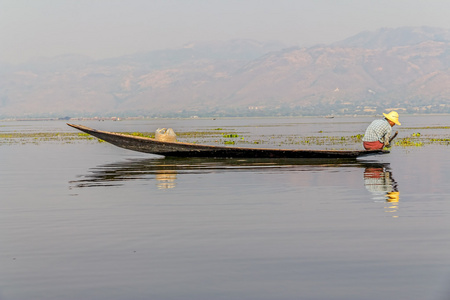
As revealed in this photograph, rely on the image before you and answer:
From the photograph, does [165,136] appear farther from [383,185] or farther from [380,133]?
[383,185]

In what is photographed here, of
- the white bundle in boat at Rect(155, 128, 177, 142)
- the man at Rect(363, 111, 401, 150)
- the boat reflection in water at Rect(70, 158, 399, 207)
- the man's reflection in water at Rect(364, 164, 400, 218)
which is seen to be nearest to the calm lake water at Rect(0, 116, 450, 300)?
the man's reflection in water at Rect(364, 164, 400, 218)

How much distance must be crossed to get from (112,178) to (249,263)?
13.5 m

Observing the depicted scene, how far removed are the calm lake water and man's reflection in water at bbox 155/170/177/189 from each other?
11 centimetres

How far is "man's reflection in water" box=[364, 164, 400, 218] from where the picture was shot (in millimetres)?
15484

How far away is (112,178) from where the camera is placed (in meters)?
22.5

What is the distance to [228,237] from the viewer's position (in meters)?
11.6

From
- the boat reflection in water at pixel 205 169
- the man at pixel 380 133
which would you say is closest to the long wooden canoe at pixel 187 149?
the boat reflection in water at pixel 205 169

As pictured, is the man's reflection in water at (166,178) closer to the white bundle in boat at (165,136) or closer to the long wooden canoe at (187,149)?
the long wooden canoe at (187,149)

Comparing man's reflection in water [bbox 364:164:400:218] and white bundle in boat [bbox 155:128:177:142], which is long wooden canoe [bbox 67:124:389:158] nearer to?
white bundle in boat [bbox 155:128:177:142]

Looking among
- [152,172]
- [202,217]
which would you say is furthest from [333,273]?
[152,172]

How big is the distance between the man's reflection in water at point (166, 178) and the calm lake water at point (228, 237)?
4.3 inches

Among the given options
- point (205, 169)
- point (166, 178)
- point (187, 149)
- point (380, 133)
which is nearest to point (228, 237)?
point (166, 178)

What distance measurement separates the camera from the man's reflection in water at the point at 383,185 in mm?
15484

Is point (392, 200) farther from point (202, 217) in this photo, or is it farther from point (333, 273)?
point (333, 273)
